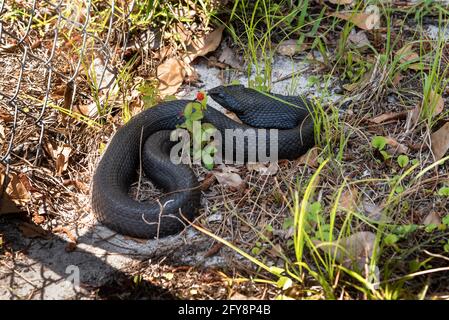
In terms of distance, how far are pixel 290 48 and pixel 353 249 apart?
7.45 ft

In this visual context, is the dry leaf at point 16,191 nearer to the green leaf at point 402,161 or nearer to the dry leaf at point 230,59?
the dry leaf at point 230,59

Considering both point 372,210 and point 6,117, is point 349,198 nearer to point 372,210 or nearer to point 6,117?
point 372,210

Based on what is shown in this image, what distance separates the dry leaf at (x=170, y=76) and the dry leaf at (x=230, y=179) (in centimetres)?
101

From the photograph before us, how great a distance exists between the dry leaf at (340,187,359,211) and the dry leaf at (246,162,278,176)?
53cm

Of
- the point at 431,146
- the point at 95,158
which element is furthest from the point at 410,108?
the point at 95,158

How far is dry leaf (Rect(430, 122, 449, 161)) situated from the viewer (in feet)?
12.6

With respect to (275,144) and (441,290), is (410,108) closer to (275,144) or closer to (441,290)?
(275,144)

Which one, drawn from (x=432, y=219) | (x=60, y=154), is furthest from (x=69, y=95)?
(x=432, y=219)

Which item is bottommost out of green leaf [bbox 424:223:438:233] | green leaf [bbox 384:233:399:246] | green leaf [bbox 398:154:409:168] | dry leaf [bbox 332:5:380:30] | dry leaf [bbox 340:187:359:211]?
green leaf [bbox 384:233:399:246]

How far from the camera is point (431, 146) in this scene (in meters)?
3.91

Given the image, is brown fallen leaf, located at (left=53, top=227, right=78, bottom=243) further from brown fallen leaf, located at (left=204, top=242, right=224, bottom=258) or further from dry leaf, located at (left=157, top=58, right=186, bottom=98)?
dry leaf, located at (left=157, top=58, right=186, bottom=98)

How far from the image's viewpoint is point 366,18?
484 cm

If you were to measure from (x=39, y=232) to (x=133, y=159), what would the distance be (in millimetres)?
834

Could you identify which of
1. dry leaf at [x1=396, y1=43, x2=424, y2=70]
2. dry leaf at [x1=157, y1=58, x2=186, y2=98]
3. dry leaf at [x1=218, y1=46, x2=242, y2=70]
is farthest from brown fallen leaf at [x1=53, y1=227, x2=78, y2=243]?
dry leaf at [x1=396, y1=43, x2=424, y2=70]
